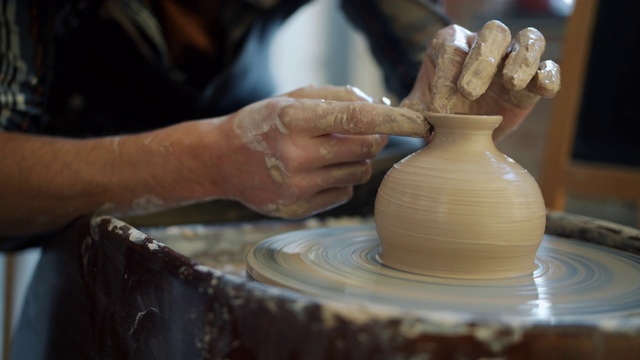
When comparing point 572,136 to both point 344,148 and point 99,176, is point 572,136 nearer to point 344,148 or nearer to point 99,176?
point 344,148

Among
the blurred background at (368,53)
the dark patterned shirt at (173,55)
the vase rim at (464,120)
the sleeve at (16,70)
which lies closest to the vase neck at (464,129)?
the vase rim at (464,120)

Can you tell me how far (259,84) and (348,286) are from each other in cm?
118

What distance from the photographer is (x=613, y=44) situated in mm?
2705

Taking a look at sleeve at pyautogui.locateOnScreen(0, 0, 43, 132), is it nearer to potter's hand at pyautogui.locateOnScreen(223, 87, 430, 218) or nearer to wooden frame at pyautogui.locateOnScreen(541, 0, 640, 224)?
potter's hand at pyautogui.locateOnScreen(223, 87, 430, 218)

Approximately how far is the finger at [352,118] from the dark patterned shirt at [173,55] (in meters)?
0.74

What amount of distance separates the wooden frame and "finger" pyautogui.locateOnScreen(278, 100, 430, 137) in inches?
72.9

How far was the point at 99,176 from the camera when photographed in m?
1.27

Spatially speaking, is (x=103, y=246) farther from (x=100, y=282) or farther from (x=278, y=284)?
(x=278, y=284)

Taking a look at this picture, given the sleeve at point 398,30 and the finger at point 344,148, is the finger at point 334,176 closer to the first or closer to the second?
the finger at point 344,148

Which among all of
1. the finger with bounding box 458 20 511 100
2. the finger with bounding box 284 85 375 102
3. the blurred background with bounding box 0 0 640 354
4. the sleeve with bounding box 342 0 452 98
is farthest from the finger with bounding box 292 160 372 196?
the blurred background with bounding box 0 0 640 354

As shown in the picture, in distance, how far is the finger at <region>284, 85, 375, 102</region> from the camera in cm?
115

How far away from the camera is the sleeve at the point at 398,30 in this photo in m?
1.96

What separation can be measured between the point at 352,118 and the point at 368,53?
6.98 ft

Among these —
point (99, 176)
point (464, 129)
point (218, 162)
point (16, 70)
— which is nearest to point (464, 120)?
point (464, 129)
